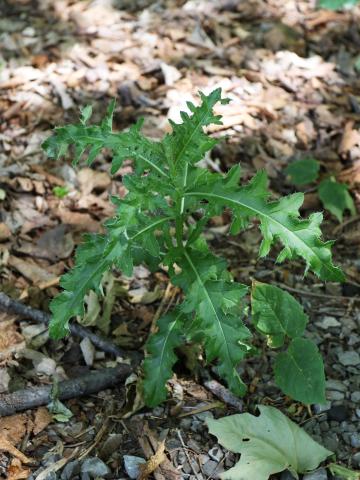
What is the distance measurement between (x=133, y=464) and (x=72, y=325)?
754 millimetres

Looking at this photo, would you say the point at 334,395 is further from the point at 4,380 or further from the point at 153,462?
the point at 4,380

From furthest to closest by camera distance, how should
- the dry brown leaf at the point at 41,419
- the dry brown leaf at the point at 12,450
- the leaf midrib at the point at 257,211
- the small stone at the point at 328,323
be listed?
the small stone at the point at 328,323 < the dry brown leaf at the point at 41,419 < the dry brown leaf at the point at 12,450 < the leaf midrib at the point at 257,211

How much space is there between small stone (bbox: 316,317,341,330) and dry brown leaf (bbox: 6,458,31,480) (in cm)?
155

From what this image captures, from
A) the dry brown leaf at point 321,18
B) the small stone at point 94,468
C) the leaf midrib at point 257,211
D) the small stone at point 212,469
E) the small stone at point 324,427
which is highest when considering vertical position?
the leaf midrib at point 257,211

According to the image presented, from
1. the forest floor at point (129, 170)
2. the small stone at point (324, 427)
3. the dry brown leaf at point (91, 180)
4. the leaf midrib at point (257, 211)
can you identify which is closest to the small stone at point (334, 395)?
the forest floor at point (129, 170)

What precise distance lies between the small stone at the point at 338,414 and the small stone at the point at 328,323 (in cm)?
49

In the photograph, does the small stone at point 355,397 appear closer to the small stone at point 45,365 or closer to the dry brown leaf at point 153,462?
the dry brown leaf at point 153,462

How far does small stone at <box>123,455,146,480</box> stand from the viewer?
2.57 m

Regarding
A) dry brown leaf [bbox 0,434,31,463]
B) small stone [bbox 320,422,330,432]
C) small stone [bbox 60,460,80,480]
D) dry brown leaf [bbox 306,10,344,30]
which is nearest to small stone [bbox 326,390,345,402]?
small stone [bbox 320,422,330,432]

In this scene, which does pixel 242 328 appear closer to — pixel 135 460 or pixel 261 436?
pixel 261 436

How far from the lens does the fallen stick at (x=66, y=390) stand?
271 cm

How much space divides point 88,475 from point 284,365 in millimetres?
914

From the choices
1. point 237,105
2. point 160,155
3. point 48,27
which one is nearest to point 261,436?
point 160,155

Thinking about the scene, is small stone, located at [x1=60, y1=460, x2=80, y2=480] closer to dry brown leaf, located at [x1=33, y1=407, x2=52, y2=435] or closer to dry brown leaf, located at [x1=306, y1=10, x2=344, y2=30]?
dry brown leaf, located at [x1=33, y1=407, x2=52, y2=435]
